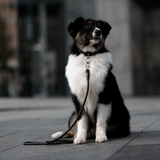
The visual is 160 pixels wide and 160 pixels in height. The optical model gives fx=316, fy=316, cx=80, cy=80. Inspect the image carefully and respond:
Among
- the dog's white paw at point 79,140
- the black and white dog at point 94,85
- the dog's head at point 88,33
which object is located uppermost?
the dog's head at point 88,33

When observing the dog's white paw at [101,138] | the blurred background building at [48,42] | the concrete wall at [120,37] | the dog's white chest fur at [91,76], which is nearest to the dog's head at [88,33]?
the dog's white chest fur at [91,76]

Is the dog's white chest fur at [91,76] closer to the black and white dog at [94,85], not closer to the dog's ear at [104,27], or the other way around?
the black and white dog at [94,85]

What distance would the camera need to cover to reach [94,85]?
14.6 ft

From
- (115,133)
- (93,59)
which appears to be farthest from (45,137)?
(93,59)

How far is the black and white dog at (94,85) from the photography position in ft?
14.7

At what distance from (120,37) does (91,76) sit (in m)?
20.3

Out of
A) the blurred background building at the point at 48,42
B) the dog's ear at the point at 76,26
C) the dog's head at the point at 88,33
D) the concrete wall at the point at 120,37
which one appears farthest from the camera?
the blurred background building at the point at 48,42

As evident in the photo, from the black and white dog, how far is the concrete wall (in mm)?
19325

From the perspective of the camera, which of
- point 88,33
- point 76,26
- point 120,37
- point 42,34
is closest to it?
point 88,33

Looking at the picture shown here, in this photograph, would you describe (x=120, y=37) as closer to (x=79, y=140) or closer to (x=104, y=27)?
(x=104, y=27)

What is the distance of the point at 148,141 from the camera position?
170 inches

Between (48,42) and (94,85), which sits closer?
(94,85)

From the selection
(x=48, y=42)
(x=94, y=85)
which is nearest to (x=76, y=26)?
(x=94, y=85)

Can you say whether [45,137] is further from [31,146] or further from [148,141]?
[148,141]
